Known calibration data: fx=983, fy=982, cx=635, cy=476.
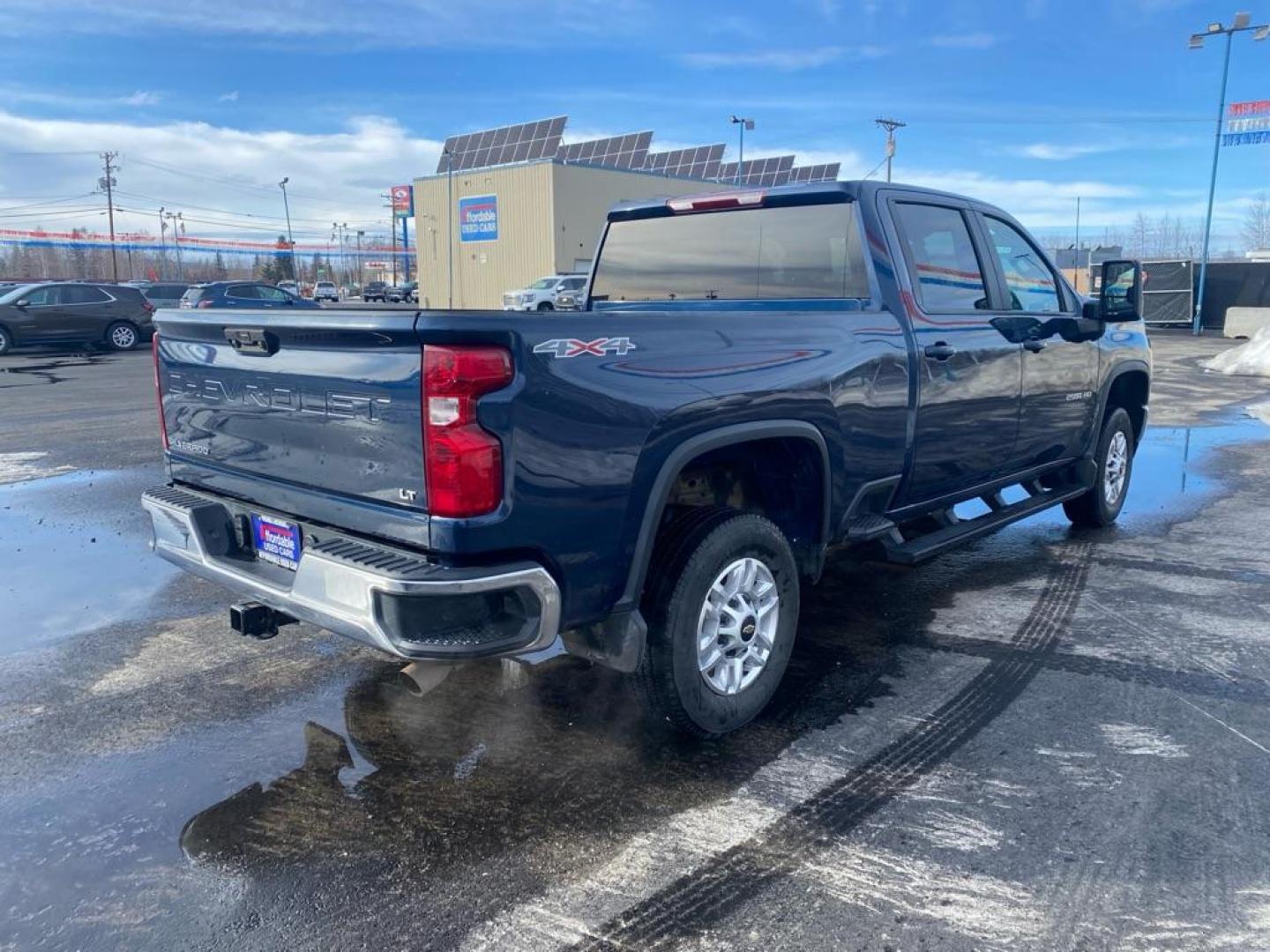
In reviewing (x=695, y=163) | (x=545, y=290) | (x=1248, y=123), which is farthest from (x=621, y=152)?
(x=1248, y=123)

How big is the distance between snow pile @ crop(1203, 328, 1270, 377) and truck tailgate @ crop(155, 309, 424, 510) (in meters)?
18.9

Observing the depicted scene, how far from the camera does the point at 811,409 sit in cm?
378

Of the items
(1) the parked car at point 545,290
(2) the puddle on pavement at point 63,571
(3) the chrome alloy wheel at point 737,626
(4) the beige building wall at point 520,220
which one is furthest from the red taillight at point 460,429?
(4) the beige building wall at point 520,220

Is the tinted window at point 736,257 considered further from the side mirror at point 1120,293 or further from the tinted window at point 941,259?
the side mirror at point 1120,293

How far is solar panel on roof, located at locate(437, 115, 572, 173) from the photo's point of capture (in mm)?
45219

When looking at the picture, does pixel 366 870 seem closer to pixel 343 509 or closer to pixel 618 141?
pixel 343 509

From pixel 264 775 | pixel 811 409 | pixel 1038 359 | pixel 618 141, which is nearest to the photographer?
pixel 264 775

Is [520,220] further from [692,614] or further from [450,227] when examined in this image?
[692,614]

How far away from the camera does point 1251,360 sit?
1803 centimetres

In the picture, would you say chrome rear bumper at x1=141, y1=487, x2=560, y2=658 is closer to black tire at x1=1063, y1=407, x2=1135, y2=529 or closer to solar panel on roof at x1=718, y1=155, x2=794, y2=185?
black tire at x1=1063, y1=407, x2=1135, y2=529

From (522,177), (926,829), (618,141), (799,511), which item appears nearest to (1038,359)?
(799,511)

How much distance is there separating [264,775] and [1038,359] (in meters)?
4.34

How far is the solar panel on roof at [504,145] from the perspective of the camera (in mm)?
45219

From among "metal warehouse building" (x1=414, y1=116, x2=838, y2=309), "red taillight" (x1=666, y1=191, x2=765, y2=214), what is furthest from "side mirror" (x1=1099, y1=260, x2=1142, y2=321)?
"metal warehouse building" (x1=414, y1=116, x2=838, y2=309)
